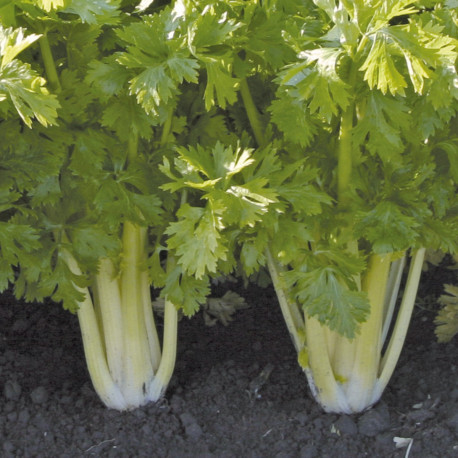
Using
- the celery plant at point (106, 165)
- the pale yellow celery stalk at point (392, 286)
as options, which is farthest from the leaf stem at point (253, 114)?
the pale yellow celery stalk at point (392, 286)

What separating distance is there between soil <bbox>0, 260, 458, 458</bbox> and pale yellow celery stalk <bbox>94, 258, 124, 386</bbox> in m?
0.15

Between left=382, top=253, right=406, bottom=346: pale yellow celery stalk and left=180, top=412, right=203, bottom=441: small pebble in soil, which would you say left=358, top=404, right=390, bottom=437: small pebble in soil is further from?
left=180, top=412, right=203, bottom=441: small pebble in soil

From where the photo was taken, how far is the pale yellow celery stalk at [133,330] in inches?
101

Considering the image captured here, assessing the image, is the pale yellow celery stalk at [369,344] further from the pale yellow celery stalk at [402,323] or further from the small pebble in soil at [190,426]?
the small pebble in soil at [190,426]

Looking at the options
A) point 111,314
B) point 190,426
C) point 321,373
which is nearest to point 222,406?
point 190,426

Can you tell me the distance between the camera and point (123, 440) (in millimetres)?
2545

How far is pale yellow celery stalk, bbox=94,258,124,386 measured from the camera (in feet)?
8.43

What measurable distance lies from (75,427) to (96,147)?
0.89 meters

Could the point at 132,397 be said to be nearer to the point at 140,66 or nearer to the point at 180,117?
the point at 180,117

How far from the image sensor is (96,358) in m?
2.63

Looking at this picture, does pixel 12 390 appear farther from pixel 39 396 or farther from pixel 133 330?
pixel 133 330

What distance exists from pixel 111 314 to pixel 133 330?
0.27ft

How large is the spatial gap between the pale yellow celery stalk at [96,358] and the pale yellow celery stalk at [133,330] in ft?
0.11

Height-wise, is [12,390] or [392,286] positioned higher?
[392,286]
